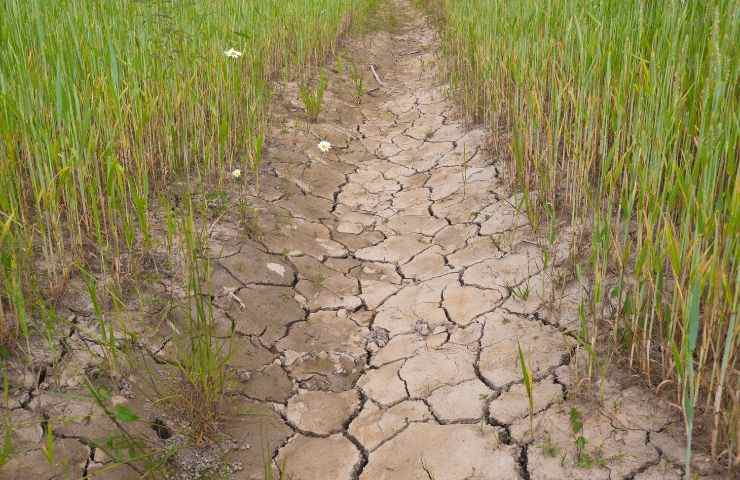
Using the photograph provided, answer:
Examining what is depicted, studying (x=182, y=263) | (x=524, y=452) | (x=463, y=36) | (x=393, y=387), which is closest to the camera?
(x=524, y=452)

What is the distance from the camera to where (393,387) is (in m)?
2.33

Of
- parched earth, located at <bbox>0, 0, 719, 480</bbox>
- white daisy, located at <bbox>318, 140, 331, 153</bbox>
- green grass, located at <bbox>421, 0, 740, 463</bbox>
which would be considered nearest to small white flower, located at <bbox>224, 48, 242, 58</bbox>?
parched earth, located at <bbox>0, 0, 719, 480</bbox>

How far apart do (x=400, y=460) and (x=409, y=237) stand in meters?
1.64

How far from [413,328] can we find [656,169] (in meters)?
1.19

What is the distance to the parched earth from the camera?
1.84 m

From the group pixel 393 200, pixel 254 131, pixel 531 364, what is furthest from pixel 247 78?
pixel 531 364

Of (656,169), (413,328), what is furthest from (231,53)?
(656,169)

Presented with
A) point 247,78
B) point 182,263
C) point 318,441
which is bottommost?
point 318,441

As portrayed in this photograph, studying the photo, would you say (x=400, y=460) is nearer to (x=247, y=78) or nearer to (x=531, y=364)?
(x=531, y=364)

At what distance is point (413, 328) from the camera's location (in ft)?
8.68

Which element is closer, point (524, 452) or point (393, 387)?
point (524, 452)

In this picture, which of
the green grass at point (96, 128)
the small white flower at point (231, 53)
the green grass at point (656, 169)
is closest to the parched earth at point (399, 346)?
the green grass at point (656, 169)

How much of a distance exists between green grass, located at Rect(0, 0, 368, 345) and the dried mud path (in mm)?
447

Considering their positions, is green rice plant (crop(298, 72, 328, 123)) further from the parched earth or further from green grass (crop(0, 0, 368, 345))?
green grass (crop(0, 0, 368, 345))
